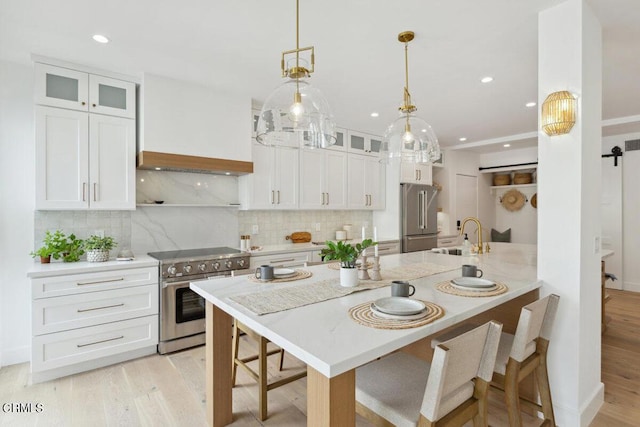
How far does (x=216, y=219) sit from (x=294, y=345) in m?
2.96

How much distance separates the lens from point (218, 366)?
1.90m

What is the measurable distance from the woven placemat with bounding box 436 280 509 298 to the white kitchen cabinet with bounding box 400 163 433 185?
338 centimetres

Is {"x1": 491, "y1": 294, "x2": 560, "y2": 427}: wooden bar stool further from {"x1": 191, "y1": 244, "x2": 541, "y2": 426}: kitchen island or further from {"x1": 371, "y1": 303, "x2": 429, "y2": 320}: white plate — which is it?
{"x1": 371, "y1": 303, "x2": 429, "y2": 320}: white plate

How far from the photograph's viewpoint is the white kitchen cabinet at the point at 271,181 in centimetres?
375

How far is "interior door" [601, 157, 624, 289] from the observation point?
5191 millimetres

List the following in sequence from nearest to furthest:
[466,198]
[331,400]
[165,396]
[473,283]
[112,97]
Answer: [331,400] < [473,283] < [165,396] < [112,97] < [466,198]

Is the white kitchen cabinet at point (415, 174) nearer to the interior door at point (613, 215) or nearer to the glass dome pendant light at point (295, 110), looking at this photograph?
the interior door at point (613, 215)

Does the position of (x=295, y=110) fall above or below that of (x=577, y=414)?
above

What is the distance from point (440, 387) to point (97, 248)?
291 cm

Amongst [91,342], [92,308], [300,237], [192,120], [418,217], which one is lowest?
[91,342]

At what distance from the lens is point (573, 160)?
188 cm

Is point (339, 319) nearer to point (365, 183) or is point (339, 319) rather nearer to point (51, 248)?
point (51, 248)

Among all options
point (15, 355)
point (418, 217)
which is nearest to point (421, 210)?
point (418, 217)

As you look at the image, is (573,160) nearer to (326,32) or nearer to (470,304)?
(470,304)
